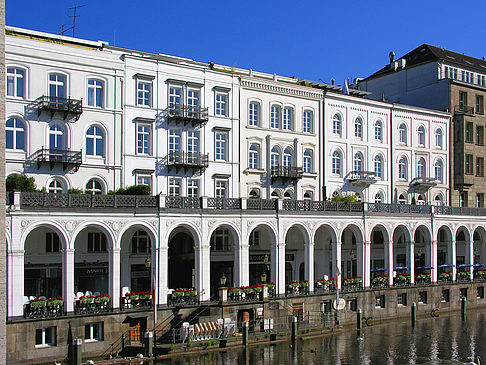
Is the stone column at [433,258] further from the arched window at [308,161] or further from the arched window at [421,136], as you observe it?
the arched window at [308,161]

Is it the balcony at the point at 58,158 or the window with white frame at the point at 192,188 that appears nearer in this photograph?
the balcony at the point at 58,158

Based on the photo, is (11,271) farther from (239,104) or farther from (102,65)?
(239,104)

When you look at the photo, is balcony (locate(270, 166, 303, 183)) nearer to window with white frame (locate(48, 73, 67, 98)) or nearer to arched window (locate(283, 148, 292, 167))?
arched window (locate(283, 148, 292, 167))

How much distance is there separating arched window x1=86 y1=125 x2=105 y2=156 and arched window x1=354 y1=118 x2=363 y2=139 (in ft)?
83.8

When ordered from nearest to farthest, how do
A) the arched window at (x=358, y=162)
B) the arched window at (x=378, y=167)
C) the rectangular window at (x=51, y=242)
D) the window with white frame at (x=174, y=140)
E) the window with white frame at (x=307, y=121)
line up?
the rectangular window at (x=51, y=242), the window with white frame at (x=174, y=140), the window with white frame at (x=307, y=121), the arched window at (x=358, y=162), the arched window at (x=378, y=167)

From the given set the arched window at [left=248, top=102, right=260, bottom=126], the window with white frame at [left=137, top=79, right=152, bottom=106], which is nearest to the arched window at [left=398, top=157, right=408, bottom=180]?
the arched window at [left=248, top=102, right=260, bottom=126]

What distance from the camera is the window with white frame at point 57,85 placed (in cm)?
4491

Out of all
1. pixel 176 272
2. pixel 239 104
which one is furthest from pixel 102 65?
pixel 176 272

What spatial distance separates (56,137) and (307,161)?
74.3 ft

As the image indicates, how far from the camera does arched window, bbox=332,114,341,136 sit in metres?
60.3

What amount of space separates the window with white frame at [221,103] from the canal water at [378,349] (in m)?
19.5

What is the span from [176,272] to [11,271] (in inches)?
602

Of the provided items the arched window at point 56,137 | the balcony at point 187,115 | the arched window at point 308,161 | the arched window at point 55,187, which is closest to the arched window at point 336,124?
the arched window at point 308,161

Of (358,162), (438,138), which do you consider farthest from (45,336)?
(438,138)
